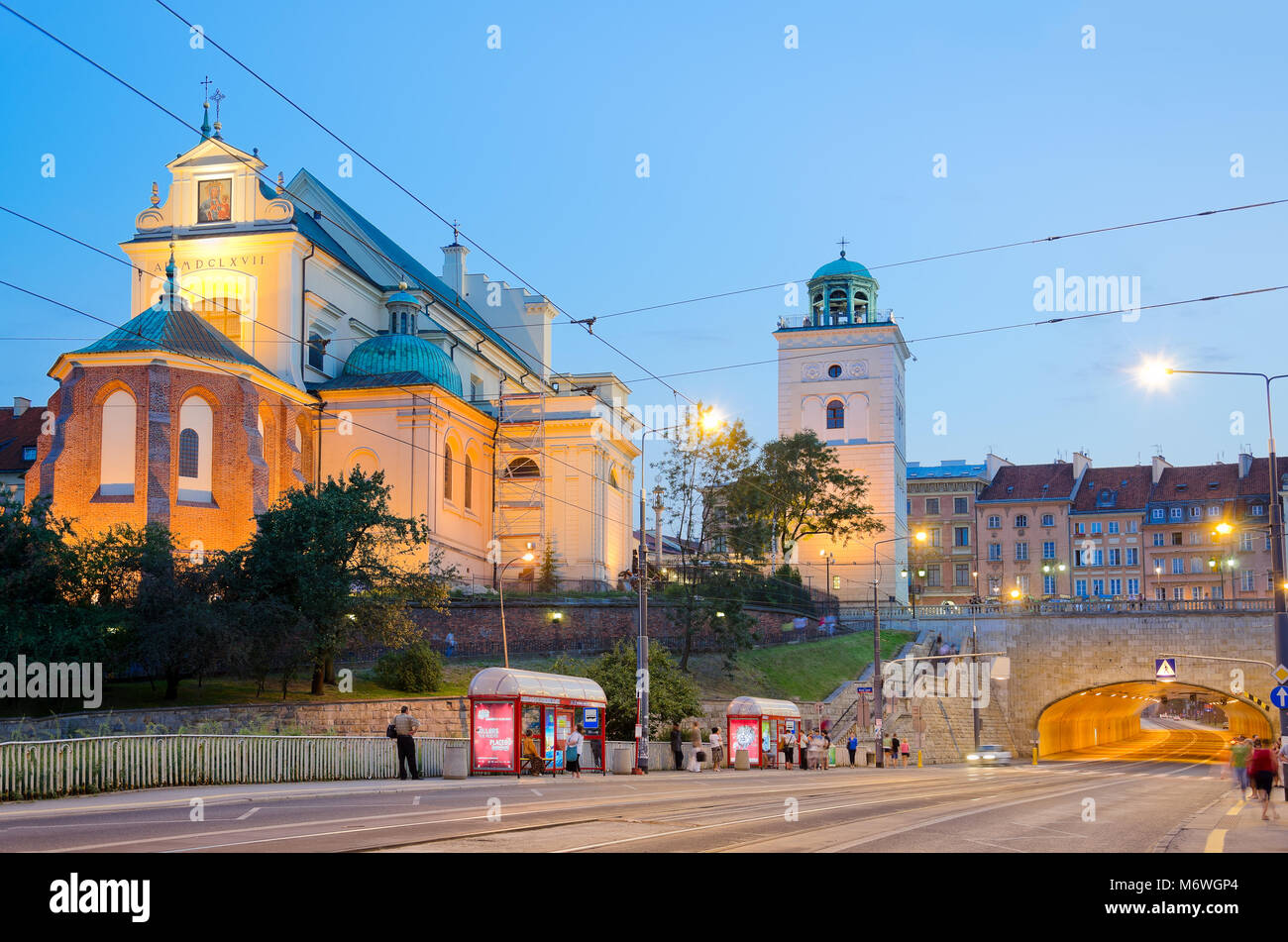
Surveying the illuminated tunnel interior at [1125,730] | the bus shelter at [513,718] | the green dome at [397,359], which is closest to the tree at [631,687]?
the bus shelter at [513,718]

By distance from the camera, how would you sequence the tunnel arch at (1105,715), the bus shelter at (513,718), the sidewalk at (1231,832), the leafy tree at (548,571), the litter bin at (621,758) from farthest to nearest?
the tunnel arch at (1105,715) → the leafy tree at (548,571) → the litter bin at (621,758) → the bus shelter at (513,718) → the sidewalk at (1231,832)

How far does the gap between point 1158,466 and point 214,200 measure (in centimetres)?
8582

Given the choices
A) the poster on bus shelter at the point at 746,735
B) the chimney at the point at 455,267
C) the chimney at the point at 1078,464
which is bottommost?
the poster on bus shelter at the point at 746,735

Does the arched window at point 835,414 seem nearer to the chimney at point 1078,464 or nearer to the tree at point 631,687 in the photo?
the chimney at point 1078,464

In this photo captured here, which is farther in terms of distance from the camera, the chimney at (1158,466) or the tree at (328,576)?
the chimney at (1158,466)

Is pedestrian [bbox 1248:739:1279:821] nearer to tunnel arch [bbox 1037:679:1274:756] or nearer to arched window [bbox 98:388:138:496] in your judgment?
arched window [bbox 98:388:138:496]

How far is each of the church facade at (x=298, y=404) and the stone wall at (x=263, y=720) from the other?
11059 millimetres

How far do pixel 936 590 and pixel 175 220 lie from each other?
7631 centimetres

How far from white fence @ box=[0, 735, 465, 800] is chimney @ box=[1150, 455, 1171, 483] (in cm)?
9816

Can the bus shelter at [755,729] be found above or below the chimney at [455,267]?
below

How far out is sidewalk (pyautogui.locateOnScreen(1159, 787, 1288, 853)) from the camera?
51.6ft

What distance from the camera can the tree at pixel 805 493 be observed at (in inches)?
3201
